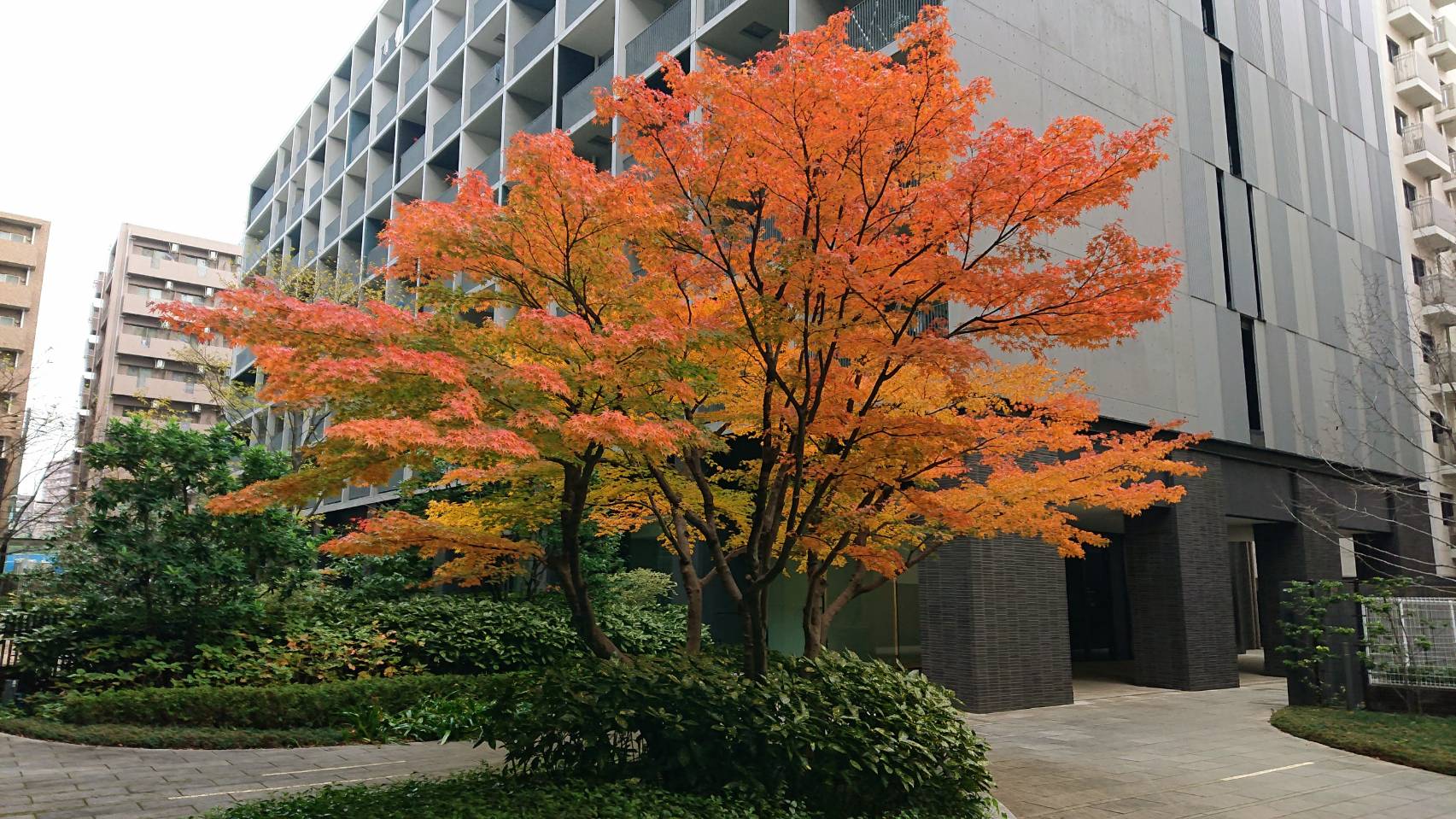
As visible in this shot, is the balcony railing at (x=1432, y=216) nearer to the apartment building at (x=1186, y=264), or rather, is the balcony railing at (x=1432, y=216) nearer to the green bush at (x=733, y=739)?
the apartment building at (x=1186, y=264)

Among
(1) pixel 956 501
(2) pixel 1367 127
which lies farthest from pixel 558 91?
(2) pixel 1367 127

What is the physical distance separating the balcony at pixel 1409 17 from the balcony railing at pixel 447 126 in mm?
33226

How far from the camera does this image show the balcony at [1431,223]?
1265 inches

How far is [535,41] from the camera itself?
2650 cm

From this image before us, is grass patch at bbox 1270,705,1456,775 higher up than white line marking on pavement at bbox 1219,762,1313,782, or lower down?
higher up

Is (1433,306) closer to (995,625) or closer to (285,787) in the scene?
(995,625)

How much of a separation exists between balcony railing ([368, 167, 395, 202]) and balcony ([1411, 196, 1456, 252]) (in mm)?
36502

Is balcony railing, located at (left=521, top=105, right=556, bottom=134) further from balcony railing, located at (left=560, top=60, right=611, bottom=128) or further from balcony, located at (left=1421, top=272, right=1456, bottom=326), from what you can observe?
balcony, located at (left=1421, top=272, right=1456, bottom=326)

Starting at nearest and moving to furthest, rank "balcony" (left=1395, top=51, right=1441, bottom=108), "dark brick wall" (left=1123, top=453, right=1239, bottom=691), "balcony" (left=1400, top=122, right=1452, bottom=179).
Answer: "dark brick wall" (left=1123, top=453, right=1239, bottom=691), "balcony" (left=1400, top=122, right=1452, bottom=179), "balcony" (left=1395, top=51, right=1441, bottom=108)

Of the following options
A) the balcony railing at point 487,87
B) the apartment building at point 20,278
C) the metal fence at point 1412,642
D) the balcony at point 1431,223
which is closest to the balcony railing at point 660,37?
the balcony railing at point 487,87

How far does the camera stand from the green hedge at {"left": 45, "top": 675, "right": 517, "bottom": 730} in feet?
35.9

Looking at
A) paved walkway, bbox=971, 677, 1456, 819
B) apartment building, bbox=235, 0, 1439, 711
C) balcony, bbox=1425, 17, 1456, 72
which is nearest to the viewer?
paved walkway, bbox=971, 677, 1456, 819

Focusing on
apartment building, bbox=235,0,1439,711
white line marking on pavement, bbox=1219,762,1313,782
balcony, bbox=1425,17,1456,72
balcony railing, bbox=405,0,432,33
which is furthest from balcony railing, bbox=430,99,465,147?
balcony, bbox=1425,17,1456,72

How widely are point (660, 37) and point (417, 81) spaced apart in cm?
1569
